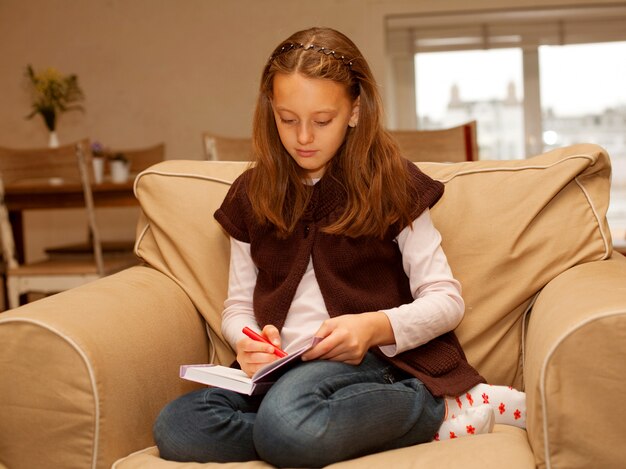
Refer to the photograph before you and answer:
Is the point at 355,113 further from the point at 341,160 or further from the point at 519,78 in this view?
the point at 519,78

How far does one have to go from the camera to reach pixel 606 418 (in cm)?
108

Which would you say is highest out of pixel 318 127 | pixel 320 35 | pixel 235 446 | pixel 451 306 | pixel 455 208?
pixel 320 35

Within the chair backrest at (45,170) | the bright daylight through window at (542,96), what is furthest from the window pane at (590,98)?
the chair backrest at (45,170)

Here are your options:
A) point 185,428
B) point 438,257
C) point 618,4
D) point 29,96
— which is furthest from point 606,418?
point 29,96

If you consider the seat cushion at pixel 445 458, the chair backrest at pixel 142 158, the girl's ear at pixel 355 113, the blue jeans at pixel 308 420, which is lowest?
the seat cushion at pixel 445 458

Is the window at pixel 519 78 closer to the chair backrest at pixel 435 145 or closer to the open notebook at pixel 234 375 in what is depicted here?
the chair backrest at pixel 435 145

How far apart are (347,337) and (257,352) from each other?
155 mm

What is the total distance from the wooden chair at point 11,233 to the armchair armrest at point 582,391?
251 centimetres

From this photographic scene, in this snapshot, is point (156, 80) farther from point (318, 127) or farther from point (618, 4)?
point (318, 127)

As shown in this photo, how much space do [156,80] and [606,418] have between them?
4.43 metres

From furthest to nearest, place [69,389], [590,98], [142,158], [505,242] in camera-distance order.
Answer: [590,98]
[142,158]
[505,242]
[69,389]

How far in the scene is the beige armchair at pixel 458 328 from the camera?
1095 mm

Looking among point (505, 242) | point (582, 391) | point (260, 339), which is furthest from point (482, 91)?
point (582, 391)

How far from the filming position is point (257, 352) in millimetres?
1311
